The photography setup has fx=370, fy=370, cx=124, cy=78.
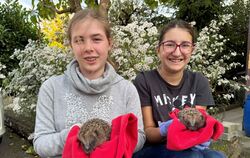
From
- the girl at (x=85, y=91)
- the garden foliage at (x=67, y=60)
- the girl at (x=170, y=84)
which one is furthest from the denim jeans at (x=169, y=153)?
the garden foliage at (x=67, y=60)

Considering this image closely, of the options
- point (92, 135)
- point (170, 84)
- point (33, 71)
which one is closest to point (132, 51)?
point (33, 71)

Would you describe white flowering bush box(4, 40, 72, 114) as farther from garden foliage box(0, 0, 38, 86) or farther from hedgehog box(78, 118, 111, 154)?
garden foliage box(0, 0, 38, 86)

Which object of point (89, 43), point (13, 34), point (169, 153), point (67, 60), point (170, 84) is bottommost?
point (169, 153)

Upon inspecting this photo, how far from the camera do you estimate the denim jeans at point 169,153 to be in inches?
75.9

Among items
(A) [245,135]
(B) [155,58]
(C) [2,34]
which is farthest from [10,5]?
(A) [245,135]

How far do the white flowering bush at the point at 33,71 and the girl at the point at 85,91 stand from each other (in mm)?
2001

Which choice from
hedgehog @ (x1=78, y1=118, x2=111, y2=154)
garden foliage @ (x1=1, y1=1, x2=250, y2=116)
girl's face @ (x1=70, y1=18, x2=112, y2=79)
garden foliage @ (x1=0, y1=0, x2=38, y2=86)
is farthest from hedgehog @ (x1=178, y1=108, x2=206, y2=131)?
garden foliage @ (x1=0, y1=0, x2=38, y2=86)

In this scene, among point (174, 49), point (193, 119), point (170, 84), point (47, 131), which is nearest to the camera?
point (193, 119)

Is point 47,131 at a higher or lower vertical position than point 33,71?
lower

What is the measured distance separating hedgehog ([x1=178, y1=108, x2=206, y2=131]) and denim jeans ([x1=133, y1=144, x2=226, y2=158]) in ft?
0.63

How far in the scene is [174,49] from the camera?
7.55 ft

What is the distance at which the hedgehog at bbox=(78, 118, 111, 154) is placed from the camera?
156 cm

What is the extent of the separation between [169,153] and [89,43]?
2.42 feet

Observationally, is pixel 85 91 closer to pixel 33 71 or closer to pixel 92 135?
pixel 92 135
